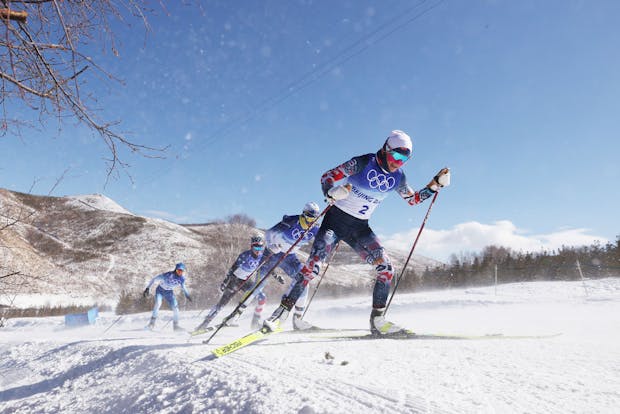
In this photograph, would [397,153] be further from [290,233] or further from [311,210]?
[290,233]

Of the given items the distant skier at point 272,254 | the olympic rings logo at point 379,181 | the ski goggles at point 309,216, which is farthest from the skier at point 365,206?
the ski goggles at point 309,216

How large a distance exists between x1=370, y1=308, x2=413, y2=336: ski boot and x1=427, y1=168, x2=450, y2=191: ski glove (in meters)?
1.61

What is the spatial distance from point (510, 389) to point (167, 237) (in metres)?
59.0

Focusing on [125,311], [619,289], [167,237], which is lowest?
[125,311]

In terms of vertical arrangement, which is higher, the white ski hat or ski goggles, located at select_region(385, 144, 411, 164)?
the white ski hat

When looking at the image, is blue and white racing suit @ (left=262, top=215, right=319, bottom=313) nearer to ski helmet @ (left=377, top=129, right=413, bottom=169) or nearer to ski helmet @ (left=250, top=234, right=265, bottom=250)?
ski helmet @ (left=250, top=234, right=265, bottom=250)

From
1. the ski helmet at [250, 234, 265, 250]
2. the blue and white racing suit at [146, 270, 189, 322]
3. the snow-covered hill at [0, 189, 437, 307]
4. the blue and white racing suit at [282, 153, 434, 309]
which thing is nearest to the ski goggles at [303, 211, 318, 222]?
the ski helmet at [250, 234, 265, 250]

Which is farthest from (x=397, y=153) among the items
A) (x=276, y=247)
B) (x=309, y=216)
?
(x=276, y=247)

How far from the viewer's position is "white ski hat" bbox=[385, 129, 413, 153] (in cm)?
390

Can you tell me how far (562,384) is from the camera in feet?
6.64

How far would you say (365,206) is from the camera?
4109 mm

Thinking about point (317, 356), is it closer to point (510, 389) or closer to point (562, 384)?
point (510, 389)

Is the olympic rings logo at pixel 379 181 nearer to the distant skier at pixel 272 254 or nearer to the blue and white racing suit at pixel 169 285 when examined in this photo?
the distant skier at pixel 272 254

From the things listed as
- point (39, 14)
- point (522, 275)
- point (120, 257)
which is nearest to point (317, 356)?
point (39, 14)
